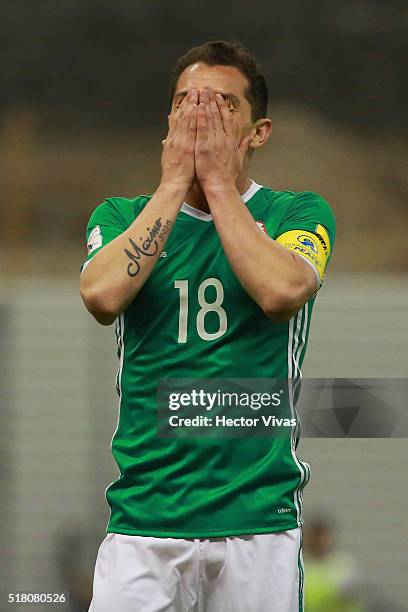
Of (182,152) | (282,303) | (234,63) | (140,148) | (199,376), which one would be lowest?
(199,376)

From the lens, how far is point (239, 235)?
187cm

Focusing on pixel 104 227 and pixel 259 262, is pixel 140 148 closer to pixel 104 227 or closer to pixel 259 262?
pixel 104 227

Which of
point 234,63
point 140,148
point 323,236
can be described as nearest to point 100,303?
point 323,236

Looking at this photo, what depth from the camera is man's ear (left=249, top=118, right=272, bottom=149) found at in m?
2.12

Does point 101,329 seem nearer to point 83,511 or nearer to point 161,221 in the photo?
point 83,511

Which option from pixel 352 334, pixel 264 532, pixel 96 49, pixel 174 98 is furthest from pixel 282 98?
pixel 264 532

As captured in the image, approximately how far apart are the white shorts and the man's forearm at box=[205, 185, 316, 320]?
1.56 ft

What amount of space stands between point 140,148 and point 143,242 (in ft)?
8.80

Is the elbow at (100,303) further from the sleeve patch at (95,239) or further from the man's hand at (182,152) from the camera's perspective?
the man's hand at (182,152)

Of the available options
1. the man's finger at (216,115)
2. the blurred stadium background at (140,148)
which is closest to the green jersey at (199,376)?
the man's finger at (216,115)

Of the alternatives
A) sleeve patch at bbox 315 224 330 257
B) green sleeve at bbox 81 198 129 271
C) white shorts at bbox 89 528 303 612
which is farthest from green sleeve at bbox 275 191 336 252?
white shorts at bbox 89 528 303 612

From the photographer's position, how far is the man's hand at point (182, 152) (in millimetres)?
1963

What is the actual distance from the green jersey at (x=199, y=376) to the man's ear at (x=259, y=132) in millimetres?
216

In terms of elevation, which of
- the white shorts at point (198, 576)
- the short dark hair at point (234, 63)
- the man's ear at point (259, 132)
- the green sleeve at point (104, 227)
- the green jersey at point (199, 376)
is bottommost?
the white shorts at point (198, 576)
